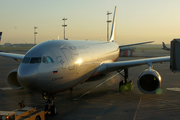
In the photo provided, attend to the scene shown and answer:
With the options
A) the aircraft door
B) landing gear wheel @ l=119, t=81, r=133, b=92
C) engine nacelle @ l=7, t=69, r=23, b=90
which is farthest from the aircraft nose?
landing gear wheel @ l=119, t=81, r=133, b=92

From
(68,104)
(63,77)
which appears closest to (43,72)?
(63,77)

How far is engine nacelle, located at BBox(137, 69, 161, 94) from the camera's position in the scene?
47.8ft

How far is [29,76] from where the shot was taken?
31.0 feet

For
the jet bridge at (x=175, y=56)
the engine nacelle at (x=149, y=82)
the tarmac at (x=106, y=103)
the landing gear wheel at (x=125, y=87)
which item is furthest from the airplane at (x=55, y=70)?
the landing gear wheel at (x=125, y=87)

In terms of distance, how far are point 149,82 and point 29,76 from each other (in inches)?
373

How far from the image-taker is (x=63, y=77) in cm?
1085

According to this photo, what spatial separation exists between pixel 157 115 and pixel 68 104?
5797 millimetres

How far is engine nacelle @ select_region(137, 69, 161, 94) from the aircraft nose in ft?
26.4

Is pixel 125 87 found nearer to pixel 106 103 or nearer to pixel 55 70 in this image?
pixel 106 103

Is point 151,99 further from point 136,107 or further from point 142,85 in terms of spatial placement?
point 136,107

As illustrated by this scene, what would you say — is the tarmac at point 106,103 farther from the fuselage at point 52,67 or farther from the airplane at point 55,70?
the fuselage at point 52,67

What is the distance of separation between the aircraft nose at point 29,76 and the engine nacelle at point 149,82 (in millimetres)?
8044

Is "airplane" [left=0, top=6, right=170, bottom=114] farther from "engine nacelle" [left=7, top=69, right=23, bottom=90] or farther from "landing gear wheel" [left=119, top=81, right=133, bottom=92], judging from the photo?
"landing gear wheel" [left=119, top=81, right=133, bottom=92]

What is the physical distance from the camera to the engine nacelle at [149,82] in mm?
14570
